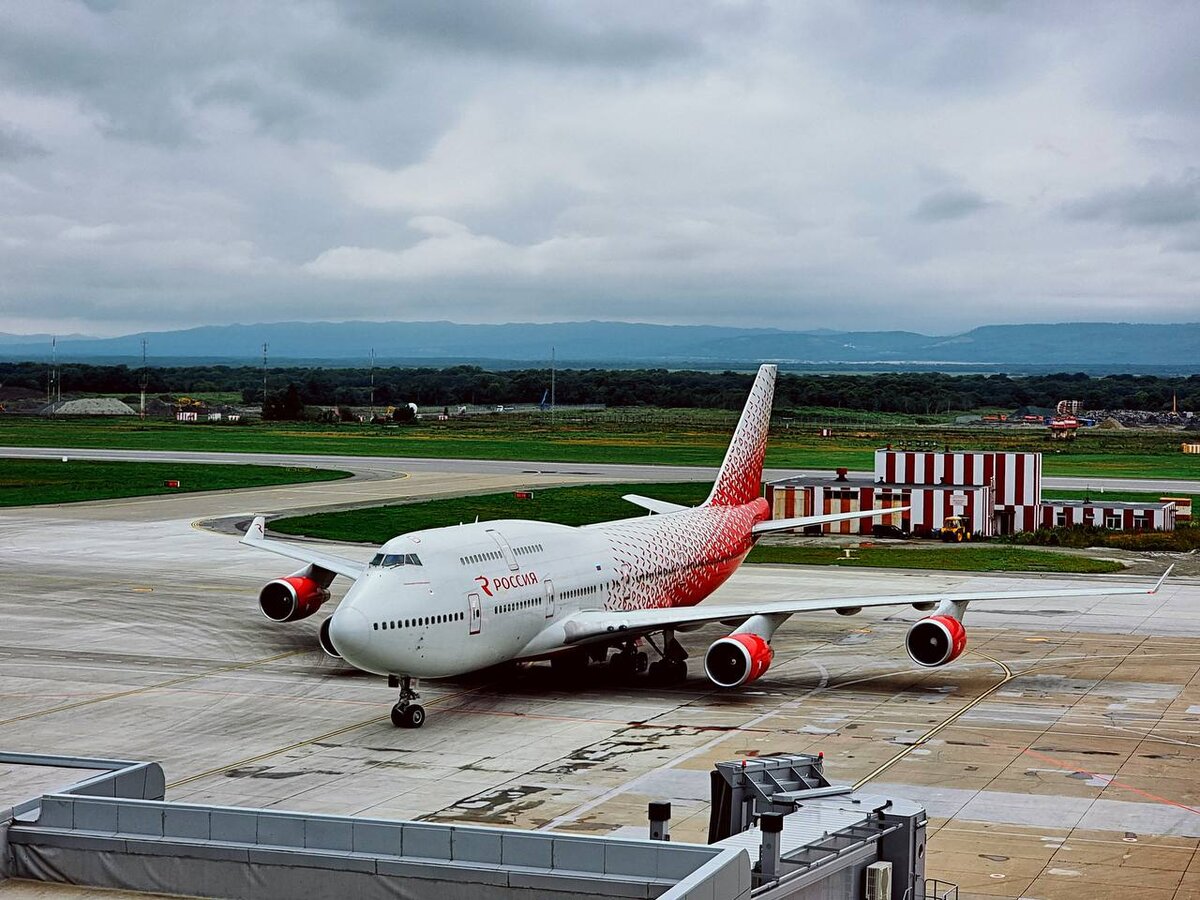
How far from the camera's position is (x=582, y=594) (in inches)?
1807

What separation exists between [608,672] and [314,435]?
486 ft

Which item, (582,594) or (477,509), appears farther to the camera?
(477,509)

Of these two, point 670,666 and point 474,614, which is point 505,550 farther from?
point 670,666

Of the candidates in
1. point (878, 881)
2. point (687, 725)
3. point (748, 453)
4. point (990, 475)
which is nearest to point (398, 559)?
point (687, 725)

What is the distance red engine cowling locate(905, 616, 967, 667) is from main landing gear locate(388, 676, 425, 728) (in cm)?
1558

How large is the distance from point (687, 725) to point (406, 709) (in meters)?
7.88

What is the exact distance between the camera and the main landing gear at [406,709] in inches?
1591

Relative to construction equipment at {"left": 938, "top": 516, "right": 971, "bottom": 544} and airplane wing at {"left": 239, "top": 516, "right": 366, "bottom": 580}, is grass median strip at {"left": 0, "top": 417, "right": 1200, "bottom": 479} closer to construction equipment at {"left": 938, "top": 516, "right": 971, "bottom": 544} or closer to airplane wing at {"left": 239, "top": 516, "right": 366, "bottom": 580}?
construction equipment at {"left": 938, "top": 516, "right": 971, "bottom": 544}

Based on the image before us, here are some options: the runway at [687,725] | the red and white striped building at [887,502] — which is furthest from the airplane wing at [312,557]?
the red and white striped building at [887,502]

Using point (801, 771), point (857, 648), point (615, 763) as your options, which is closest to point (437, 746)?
point (615, 763)

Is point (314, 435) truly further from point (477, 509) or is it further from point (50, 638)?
point (50, 638)

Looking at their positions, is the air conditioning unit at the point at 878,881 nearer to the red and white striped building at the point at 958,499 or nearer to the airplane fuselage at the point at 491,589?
the airplane fuselage at the point at 491,589

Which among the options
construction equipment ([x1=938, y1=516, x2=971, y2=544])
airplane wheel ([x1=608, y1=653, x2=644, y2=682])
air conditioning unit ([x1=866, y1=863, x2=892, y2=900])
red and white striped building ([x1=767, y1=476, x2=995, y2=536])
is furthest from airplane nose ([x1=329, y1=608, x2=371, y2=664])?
red and white striped building ([x1=767, y1=476, x2=995, y2=536])

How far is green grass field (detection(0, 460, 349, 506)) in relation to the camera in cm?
10950
